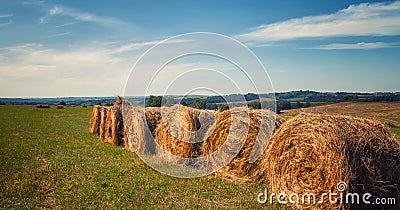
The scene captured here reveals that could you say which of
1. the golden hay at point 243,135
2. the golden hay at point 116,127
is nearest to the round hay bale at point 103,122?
the golden hay at point 116,127

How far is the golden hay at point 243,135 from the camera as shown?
8.31m

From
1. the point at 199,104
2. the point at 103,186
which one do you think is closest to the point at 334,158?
the point at 103,186

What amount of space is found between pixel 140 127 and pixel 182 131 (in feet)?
8.10

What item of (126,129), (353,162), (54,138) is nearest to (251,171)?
(353,162)

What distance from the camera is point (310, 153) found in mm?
6309

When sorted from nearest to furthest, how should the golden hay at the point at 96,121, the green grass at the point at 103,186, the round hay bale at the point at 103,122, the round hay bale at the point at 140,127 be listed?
1. the green grass at the point at 103,186
2. the round hay bale at the point at 140,127
3. the round hay bale at the point at 103,122
4. the golden hay at the point at 96,121

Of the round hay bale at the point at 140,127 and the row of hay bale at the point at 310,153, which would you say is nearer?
the row of hay bale at the point at 310,153

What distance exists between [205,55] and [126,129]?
521cm

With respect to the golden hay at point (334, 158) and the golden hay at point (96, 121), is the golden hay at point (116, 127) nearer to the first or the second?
the golden hay at point (96, 121)

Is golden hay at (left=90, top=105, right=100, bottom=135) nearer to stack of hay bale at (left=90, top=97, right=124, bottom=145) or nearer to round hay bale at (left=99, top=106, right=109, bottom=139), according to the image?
stack of hay bale at (left=90, top=97, right=124, bottom=145)

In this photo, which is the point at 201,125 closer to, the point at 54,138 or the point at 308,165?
the point at 308,165

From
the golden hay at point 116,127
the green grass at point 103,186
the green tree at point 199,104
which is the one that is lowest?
the green grass at point 103,186

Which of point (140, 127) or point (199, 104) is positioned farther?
point (199, 104)

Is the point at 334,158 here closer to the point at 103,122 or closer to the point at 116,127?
the point at 116,127
